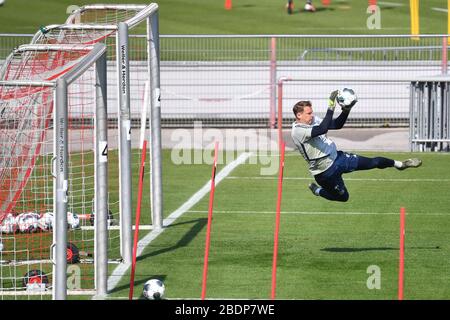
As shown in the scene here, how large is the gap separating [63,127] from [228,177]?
1133 centimetres

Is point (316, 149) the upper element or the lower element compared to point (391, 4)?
lower

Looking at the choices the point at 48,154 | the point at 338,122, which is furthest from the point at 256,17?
the point at 48,154

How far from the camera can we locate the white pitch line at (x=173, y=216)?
1598 cm

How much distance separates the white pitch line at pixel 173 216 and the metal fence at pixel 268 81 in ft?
10.3

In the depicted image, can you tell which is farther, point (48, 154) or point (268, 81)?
point (268, 81)

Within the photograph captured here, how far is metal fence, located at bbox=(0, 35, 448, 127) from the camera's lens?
98.8 ft

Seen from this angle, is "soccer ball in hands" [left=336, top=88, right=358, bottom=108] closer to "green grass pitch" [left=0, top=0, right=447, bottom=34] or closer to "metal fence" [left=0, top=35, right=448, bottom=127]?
"metal fence" [left=0, top=35, right=448, bottom=127]

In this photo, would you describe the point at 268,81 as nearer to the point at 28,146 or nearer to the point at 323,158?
the point at 323,158

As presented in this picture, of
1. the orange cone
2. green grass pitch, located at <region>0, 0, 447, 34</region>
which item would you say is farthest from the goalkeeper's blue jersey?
the orange cone

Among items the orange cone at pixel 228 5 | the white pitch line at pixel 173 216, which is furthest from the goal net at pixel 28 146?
the orange cone at pixel 228 5

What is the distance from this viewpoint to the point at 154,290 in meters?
14.5

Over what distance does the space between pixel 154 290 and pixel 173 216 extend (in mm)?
5875

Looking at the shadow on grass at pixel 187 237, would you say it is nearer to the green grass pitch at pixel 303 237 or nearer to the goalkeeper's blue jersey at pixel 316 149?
the green grass pitch at pixel 303 237

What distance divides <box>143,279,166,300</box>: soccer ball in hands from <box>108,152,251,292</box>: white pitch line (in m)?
0.83
